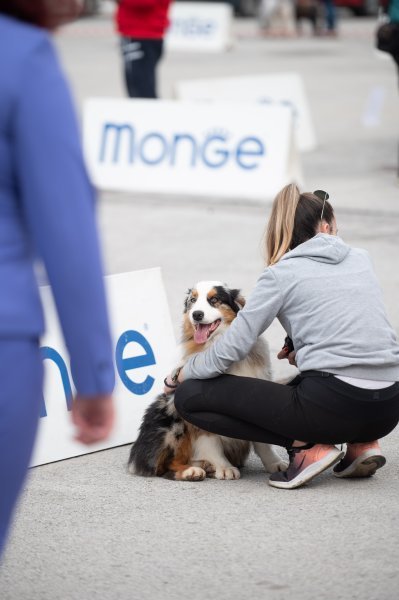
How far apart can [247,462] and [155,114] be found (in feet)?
22.1

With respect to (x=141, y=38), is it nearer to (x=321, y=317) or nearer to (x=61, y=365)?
(x=61, y=365)

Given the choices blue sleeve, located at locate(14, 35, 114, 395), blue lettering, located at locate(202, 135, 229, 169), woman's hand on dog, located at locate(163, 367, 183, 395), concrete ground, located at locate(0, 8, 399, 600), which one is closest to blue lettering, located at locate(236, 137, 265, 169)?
blue lettering, located at locate(202, 135, 229, 169)

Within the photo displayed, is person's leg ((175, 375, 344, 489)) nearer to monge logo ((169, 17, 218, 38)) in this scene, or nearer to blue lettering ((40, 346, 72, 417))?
blue lettering ((40, 346, 72, 417))

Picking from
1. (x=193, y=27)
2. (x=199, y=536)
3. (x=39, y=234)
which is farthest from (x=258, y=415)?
(x=193, y=27)

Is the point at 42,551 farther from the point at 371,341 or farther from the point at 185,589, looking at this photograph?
the point at 371,341

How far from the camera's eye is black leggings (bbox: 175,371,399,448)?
437 centimetres

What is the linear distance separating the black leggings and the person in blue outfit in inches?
88.1

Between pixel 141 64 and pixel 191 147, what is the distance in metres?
1.72

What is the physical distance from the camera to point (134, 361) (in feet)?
17.3

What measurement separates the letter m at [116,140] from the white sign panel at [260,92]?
5.53 feet

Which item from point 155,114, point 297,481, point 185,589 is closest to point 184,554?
point 185,589

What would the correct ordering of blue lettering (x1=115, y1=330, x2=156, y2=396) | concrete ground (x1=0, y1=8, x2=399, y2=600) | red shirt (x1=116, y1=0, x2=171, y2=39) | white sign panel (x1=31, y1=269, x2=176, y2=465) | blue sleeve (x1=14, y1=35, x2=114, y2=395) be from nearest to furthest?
blue sleeve (x1=14, y1=35, x2=114, y2=395) → concrete ground (x1=0, y1=8, x2=399, y2=600) → white sign panel (x1=31, y1=269, x2=176, y2=465) → blue lettering (x1=115, y1=330, x2=156, y2=396) → red shirt (x1=116, y1=0, x2=171, y2=39)

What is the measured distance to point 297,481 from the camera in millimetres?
4492

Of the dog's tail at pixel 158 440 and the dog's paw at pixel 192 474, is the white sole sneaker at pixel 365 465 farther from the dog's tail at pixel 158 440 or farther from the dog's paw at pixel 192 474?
the dog's tail at pixel 158 440
